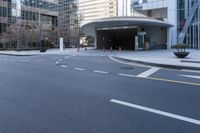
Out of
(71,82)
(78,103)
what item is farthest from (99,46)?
(78,103)

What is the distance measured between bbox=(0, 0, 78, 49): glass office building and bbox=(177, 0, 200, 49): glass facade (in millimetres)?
29540

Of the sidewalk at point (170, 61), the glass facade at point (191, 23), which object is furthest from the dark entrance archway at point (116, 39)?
the sidewalk at point (170, 61)

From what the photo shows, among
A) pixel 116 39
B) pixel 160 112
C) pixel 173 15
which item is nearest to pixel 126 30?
pixel 116 39

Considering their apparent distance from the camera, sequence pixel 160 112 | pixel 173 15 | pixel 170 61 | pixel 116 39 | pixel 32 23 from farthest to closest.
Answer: pixel 32 23, pixel 116 39, pixel 173 15, pixel 170 61, pixel 160 112

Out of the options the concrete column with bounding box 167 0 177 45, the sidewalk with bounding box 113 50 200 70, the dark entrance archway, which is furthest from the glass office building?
the sidewalk with bounding box 113 50 200 70

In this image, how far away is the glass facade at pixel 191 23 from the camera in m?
50.9

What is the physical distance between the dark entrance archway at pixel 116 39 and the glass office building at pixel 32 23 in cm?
1376

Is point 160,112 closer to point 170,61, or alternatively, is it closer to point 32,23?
point 170,61

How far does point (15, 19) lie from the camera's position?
76.9m

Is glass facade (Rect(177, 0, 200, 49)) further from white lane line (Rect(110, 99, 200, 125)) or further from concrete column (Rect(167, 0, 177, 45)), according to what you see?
white lane line (Rect(110, 99, 200, 125))

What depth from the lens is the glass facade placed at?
167 feet

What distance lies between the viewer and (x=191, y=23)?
175ft

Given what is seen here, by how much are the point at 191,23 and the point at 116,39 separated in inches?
696

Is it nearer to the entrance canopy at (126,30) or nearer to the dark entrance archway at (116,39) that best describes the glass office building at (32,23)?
the dark entrance archway at (116,39)
